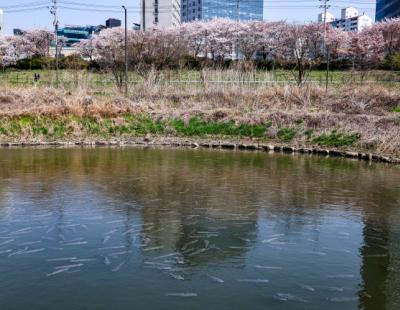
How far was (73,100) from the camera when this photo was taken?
22.2 meters

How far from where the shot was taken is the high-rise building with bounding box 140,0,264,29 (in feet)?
266

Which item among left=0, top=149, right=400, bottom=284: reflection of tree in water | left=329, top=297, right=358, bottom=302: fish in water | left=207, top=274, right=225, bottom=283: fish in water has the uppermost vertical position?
left=0, top=149, right=400, bottom=284: reflection of tree in water

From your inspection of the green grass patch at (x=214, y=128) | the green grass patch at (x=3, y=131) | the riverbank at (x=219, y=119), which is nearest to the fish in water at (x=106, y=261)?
the riverbank at (x=219, y=119)

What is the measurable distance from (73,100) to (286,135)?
33.4 feet

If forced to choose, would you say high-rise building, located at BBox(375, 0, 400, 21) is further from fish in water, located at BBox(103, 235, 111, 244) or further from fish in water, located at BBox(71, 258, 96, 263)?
fish in water, located at BBox(71, 258, 96, 263)

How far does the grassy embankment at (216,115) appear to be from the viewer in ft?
63.7

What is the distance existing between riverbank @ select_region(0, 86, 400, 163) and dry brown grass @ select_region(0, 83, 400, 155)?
42 mm

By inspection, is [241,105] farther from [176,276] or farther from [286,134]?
[176,276]

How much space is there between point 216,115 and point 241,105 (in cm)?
183

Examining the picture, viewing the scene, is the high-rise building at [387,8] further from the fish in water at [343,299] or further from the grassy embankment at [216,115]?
the fish in water at [343,299]

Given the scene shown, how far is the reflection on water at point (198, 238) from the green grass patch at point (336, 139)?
445 centimetres

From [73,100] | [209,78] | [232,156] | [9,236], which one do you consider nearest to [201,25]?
[209,78]

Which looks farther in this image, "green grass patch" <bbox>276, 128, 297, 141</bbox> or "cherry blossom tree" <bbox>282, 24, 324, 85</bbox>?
"cherry blossom tree" <bbox>282, 24, 324, 85</bbox>

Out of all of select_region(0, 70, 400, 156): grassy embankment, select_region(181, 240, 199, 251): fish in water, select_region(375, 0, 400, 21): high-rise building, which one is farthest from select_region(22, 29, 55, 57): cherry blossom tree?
select_region(181, 240, 199, 251): fish in water
